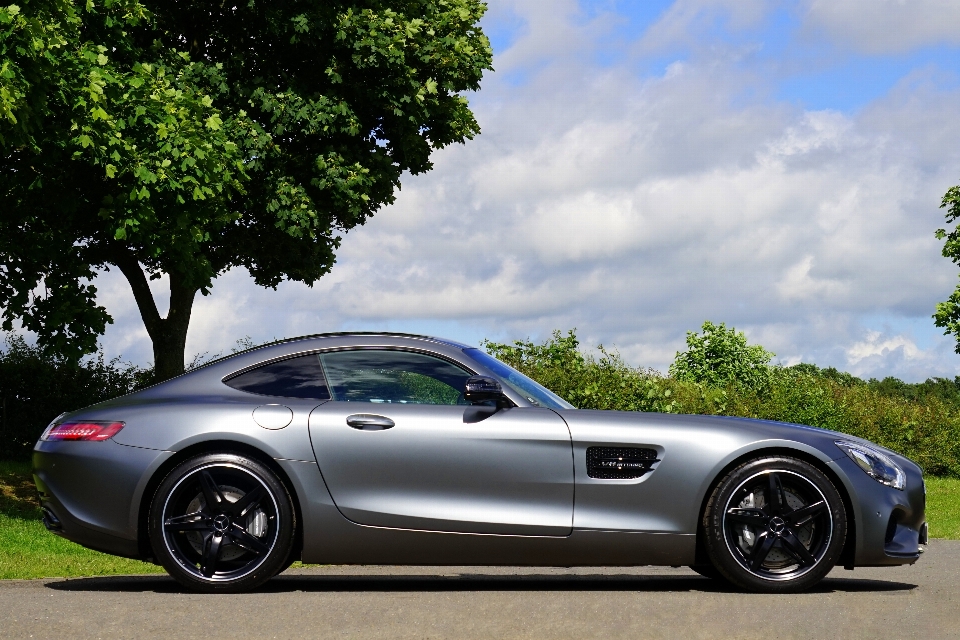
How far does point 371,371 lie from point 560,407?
3.83 ft

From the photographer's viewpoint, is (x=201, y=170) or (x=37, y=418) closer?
(x=201, y=170)

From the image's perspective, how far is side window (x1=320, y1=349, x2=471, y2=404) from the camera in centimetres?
662

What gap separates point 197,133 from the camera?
54.3ft

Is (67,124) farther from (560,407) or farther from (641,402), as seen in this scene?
(560,407)

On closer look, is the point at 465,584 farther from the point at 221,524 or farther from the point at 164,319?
the point at 164,319

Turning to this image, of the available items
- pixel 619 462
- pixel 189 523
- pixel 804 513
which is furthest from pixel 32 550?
pixel 804 513

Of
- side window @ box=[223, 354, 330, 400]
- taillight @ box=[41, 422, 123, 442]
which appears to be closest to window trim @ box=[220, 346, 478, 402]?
side window @ box=[223, 354, 330, 400]

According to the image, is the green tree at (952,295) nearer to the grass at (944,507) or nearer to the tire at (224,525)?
the grass at (944,507)

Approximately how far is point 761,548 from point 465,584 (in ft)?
6.29

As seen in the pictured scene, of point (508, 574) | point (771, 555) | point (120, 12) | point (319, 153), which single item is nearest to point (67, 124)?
point (120, 12)

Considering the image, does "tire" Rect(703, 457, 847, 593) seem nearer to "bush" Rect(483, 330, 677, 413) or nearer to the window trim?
the window trim

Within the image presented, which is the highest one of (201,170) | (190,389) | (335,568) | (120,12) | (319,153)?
(120,12)

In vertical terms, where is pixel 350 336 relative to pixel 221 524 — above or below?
above

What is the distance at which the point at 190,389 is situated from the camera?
680cm
